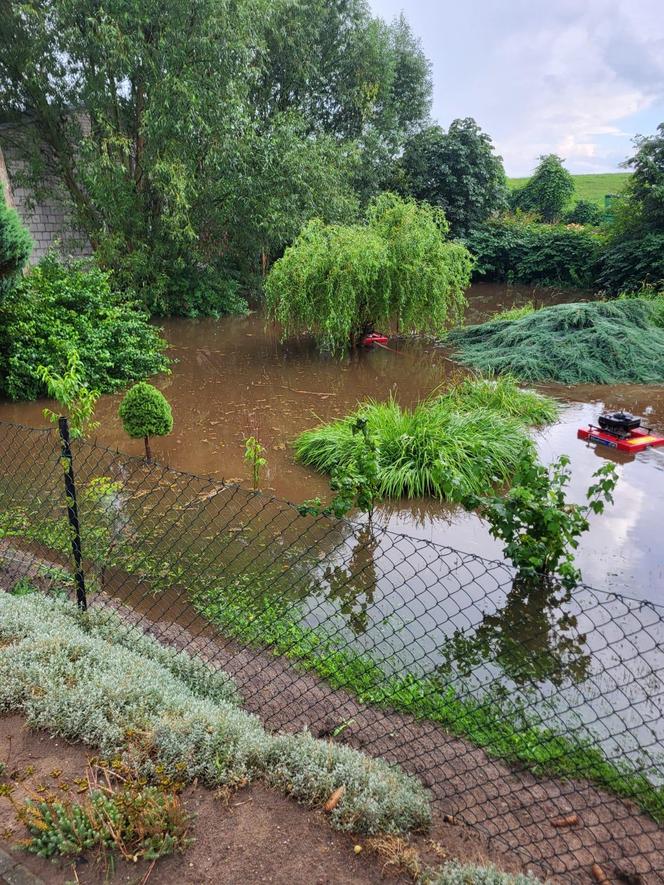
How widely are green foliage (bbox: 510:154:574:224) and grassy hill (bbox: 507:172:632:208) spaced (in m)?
1.41

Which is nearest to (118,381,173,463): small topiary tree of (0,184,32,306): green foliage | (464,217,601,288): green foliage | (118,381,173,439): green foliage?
(118,381,173,439): green foliage

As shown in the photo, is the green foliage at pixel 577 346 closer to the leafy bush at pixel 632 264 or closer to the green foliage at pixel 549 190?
the leafy bush at pixel 632 264

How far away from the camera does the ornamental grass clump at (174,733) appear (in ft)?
6.50

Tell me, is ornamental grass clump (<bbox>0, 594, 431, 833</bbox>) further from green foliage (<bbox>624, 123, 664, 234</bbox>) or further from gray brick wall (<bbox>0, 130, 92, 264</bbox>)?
green foliage (<bbox>624, 123, 664, 234</bbox>)

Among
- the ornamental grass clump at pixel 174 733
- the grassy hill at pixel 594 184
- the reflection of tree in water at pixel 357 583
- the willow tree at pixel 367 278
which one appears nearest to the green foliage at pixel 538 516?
the reflection of tree in water at pixel 357 583

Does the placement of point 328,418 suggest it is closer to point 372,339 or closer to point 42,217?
point 372,339

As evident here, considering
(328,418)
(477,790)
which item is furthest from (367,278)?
(477,790)

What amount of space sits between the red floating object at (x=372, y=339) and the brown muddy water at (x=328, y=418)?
0.24m

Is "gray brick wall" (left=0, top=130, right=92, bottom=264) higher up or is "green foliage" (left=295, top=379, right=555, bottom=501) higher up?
"gray brick wall" (left=0, top=130, right=92, bottom=264)

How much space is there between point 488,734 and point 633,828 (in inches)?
25.5

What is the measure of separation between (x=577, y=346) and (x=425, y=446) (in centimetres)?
501

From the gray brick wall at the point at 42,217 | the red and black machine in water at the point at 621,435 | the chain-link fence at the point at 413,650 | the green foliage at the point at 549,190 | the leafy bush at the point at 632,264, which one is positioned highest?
the green foliage at the point at 549,190

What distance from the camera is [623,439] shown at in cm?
656

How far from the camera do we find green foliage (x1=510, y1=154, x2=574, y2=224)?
2539cm
